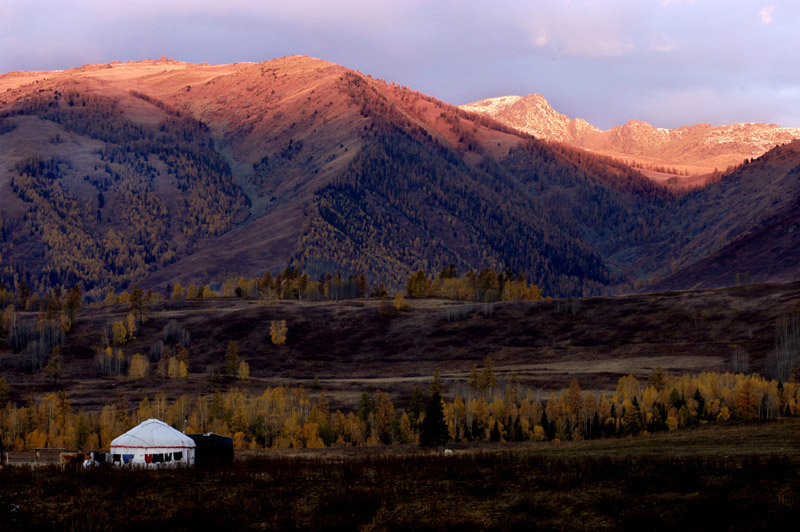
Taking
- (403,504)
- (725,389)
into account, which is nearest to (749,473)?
(403,504)

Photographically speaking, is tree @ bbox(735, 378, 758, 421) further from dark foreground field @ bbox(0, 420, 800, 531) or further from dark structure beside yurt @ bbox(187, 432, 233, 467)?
dark structure beside yurt @ bbox(187, 432, 233, 467)

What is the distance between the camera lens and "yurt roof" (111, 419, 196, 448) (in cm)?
6450

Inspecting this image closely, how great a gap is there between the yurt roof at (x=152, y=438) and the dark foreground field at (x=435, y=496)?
34.9ft

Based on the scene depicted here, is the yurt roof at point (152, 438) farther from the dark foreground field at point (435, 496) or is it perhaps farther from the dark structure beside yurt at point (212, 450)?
the dark foreground field at point (435, 496)

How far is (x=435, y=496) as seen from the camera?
4409 cm

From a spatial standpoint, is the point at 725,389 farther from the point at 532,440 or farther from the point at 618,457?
the point at 618,457

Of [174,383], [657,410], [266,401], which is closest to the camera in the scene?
[657,410]

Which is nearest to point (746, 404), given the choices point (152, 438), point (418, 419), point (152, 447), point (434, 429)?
point (434, 429)

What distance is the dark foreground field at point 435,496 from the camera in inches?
1510

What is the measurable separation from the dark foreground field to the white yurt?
10221 millimetres

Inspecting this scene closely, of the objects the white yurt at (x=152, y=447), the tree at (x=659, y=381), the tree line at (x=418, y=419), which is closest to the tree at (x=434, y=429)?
the tree line at (x=418, y=419)

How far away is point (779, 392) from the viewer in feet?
437

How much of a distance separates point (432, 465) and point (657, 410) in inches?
2775

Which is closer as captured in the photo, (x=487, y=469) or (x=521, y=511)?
(x=521, y=511)
